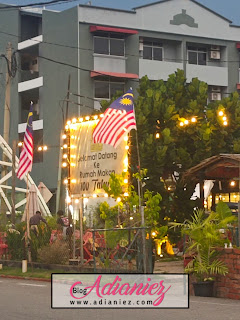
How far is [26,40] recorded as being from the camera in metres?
51.7

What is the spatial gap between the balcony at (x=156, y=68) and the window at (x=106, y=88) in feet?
6.76

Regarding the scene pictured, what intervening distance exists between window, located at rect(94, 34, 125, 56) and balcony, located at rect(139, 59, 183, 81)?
5.29 ft

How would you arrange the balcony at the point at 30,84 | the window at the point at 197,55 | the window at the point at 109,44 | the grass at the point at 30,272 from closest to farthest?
the grass at the point at 30,272 → the window at the point at 109,44 → the balcony at the point at 30,84 → the window at the point at 197,55

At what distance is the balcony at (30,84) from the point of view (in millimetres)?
50031

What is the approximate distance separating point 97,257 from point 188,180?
6.14 metres

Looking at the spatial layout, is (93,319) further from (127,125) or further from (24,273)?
(24,273)

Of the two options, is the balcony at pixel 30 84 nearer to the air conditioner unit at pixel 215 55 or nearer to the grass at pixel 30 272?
the air conditioner unit at pixel 215 55

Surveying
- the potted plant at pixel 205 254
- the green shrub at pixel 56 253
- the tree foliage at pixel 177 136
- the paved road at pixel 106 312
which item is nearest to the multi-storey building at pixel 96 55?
the tree foliage at pixel 177 136

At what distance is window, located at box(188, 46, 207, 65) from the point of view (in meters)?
51.6

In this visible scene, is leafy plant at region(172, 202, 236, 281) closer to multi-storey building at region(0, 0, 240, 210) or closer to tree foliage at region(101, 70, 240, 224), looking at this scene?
tree foliage at region(101, 70, 240, 224)

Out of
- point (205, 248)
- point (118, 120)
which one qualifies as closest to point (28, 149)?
point (118, 120)

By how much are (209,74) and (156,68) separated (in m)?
3.72

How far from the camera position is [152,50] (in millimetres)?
50750

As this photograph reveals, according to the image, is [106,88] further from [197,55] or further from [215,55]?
[215,55]
